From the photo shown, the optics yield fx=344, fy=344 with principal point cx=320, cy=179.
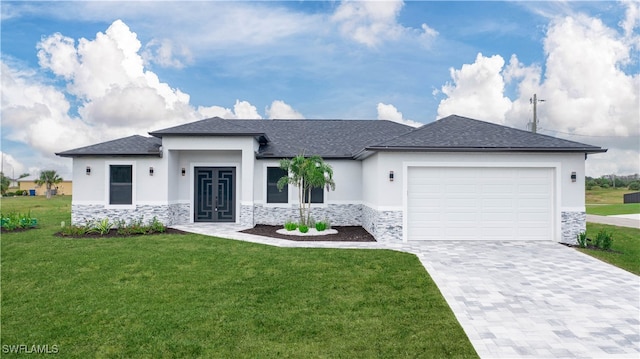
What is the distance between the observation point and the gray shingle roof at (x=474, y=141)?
10.9 meters

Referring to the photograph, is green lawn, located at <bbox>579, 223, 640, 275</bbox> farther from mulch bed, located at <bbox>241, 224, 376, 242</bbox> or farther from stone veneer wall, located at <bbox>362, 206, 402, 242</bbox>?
mulch bed, located at <bbox>241, 224, 376, 242</bbox>

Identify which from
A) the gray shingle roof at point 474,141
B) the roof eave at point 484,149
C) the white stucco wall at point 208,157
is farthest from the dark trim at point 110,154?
the roof eave at point 484,149

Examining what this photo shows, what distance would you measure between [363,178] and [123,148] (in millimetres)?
10057

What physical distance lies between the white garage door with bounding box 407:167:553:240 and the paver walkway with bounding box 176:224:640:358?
102 centimetres

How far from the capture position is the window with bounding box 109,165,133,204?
14.1 meters

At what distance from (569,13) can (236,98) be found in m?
15.0

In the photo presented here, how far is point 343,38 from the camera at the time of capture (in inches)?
610

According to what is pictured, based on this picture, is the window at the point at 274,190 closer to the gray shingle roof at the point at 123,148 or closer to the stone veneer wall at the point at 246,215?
the stone veneer wall at the point at 246,215

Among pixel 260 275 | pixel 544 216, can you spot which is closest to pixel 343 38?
pixel 544 216

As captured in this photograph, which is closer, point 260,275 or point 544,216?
point 260,275

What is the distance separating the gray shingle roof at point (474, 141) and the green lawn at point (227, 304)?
382 cm

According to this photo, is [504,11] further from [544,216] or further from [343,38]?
[544,216]

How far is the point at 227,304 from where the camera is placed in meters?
6.14

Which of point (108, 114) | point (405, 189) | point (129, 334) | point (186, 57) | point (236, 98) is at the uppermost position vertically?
point (186, 57)
